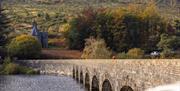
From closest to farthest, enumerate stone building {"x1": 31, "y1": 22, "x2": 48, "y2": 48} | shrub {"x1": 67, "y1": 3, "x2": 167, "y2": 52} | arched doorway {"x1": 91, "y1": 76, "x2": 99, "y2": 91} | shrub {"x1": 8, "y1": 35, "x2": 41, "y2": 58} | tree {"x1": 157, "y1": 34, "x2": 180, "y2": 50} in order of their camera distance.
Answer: arched doorway {"x1": 91, "y1": 76, "x2": 99, "y2": 91} → tree {"x1": 157, "y1": 34, "x2": 180, "y2": 50} → shrub {"x1": 8, "y1": 35, "x2": 41, "y2": 58} → shrub {"x1": 67, "y1": 3, "x2": 167, "y2": 52} → stone building {"x1": 31, "y1": 22, "x2": 48, "y2": 48}

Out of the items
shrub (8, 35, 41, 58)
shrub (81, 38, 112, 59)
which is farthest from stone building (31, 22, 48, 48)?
shrub (81, 38, 112, 59)

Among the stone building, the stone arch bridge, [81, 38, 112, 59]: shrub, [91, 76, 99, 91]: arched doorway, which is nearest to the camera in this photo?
the stone arch bridge

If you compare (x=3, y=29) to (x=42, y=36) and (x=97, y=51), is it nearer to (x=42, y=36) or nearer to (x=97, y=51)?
(x=42, y=36)

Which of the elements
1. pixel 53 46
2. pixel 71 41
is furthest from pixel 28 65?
pixel 53 46

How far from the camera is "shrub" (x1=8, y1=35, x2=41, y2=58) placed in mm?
72188

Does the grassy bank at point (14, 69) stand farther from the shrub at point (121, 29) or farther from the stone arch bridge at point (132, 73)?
the stone arch bridge at point (132, 73)

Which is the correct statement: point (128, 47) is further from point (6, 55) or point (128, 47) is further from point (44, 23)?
point (44, 23)

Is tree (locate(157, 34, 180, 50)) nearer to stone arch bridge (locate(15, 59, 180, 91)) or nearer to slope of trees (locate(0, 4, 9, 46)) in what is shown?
stone arch bridge (locate(15, 59, 180, 91))

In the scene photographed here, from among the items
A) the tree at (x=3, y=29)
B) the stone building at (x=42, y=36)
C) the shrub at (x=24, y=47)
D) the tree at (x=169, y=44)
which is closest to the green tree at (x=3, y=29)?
the tree at (x=3, y=29)

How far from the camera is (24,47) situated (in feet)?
237

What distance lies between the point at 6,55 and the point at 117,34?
54.3ft

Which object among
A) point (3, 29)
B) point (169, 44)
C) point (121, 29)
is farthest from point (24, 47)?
point (169, 44)

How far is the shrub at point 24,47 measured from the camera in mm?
72188

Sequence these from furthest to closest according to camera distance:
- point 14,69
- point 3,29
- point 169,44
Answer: point 3,29, point 169,44, point 14,69
